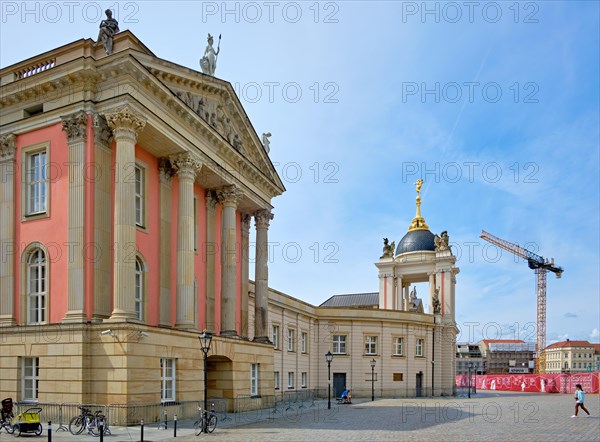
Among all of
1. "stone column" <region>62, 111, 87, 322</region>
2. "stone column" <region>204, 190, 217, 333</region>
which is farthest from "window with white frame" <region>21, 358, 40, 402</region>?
"stone column" <region>204, 190, 217, 333</region>

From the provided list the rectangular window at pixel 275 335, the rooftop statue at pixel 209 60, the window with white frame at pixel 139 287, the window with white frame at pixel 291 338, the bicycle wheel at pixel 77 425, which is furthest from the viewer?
the window with white frame at pixel 291 338

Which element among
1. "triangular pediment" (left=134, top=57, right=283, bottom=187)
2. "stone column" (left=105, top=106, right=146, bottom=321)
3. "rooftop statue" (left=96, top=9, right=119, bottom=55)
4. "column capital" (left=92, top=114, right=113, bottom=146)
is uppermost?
"rooftop statue" (left=96, top=9, right=119, bottom=55)

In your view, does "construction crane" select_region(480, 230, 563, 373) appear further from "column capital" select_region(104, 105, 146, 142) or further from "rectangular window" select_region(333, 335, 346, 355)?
"column capital" select_region(104, 105, 146, 142)

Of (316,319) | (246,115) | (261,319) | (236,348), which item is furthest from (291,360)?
(246,115)

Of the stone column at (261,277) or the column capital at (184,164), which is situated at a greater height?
the column capital at (184,164)

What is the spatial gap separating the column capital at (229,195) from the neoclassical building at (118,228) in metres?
0.08

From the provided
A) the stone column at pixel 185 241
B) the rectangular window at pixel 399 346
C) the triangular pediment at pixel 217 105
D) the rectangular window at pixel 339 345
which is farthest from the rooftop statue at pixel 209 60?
the rectangular window at pixel 399 346

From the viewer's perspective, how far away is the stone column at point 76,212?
25.0 metres

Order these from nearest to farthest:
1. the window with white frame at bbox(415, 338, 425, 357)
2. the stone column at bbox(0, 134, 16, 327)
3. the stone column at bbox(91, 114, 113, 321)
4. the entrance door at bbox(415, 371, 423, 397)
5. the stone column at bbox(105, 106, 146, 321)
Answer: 1. the stone column at bbox(105, 106, 146, 321)
2. the stone column at bbox(91, 114, 113, 321)
3. the stone column at bbox(0, 134, 16, 327)
4. the entrance door at bbox(415, 371, 423, 397)
5. the window with white frame at bbox(415, 338, 425, 357)

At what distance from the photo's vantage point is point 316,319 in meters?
58.1

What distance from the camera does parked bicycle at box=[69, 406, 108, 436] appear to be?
70.8ft

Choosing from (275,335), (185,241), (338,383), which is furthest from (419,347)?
(185,241)

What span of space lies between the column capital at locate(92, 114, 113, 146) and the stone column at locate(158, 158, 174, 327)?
4569 mm

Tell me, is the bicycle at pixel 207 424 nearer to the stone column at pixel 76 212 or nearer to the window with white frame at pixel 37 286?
the stone column at pixel 76 212
